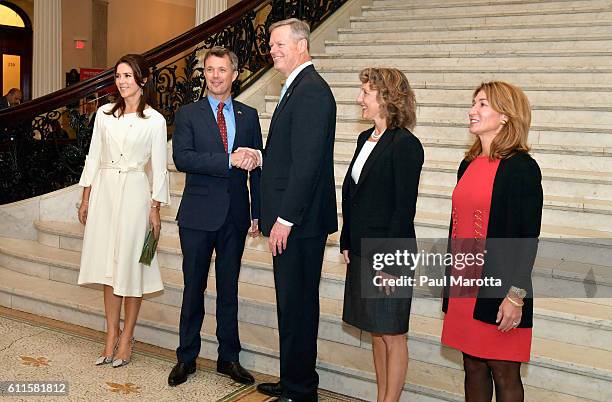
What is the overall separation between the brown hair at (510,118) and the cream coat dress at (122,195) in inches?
80.5

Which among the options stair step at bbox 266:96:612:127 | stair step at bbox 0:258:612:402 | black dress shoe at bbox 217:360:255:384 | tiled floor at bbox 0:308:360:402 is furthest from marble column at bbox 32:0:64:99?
black dress shoe at bbox 217:360:255:384

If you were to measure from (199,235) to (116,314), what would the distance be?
833 millimetres

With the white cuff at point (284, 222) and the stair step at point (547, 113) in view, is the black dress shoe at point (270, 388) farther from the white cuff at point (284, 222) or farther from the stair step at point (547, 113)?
the stair step at point (547, 113)

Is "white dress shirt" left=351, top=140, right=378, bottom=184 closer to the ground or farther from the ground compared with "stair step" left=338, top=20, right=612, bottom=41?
closer to the ground

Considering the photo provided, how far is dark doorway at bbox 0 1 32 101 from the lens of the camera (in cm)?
Result: 1427

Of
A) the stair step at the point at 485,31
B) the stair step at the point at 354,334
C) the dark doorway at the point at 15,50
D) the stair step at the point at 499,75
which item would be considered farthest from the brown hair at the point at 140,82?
the dark doorway at the point at 15,50

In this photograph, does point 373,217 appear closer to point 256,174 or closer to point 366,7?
point 256,174

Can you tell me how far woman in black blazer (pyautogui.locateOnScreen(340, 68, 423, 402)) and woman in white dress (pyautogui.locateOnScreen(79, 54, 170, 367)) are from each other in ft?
4.51

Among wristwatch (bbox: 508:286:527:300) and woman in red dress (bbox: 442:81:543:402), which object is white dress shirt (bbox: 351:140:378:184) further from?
wristwatch (bbox: 508:286:527:300)

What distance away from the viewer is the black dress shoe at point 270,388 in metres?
3.71

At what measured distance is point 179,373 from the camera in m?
3.89

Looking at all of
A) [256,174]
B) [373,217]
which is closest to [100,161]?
[256,174]

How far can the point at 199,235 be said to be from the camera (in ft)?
12.5

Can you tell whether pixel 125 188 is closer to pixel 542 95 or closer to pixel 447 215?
pixel 447 215
